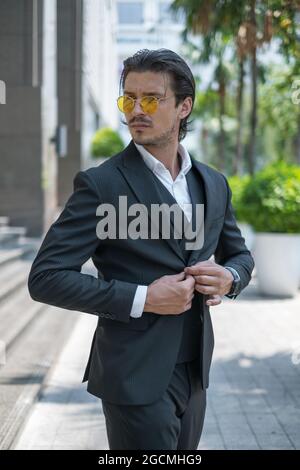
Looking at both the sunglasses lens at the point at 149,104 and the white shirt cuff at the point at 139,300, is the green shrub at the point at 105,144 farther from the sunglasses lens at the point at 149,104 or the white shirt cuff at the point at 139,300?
the white shirt cuff at the point at 139,300

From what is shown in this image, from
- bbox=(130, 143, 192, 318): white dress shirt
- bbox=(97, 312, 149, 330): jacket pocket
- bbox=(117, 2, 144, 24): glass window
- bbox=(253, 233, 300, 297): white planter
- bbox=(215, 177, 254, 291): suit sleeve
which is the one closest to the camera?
bbox=(97, 312, 149, 330): jacket pocket

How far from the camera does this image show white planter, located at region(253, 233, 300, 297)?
41.0 ft

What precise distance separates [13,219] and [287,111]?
20.4m

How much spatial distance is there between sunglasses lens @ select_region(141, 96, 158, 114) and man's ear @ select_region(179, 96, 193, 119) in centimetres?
17

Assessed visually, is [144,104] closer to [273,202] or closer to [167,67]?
[167,67]

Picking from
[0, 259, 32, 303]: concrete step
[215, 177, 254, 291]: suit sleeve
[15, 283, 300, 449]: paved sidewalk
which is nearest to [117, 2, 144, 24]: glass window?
[0, 259, 32, 303]: concrete step

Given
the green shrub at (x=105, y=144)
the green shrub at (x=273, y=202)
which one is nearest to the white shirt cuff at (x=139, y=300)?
the green shrub at (x=273, y=202)

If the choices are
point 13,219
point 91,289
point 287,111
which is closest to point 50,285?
point 91,289

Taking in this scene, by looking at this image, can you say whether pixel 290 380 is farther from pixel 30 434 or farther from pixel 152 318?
pixel 152 318

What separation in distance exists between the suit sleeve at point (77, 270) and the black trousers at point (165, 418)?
296mm

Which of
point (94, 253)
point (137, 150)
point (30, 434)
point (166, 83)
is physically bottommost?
point (30, 434)

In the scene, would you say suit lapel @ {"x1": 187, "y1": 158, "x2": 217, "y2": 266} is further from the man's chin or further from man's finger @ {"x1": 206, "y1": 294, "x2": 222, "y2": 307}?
the man's chin

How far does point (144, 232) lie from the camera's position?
2.37 meters

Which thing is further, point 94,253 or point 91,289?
point 94,253
